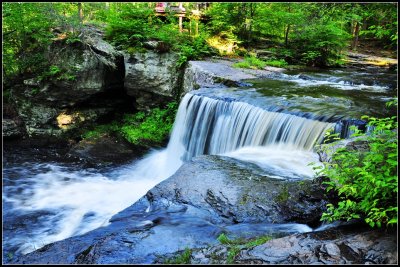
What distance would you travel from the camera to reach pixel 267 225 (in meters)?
5.09

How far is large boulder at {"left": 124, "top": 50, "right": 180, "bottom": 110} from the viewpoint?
44.0 feet

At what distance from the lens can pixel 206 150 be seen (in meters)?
9.88

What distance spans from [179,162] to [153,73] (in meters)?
4.48

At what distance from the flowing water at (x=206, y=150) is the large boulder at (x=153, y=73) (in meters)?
2.66

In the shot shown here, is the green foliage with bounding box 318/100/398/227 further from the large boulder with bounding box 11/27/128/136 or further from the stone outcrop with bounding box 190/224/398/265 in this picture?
the large boulder with bounding box 11/27/128/136

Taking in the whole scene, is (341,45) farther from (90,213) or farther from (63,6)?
(90,213)

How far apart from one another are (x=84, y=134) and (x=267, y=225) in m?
10.4

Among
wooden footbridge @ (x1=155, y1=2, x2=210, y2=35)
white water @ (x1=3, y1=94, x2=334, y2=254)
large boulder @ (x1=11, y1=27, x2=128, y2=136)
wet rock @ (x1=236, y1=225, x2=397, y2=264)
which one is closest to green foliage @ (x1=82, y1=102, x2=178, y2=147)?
large boulder @ (x1=11, y1=27, x2=128, y2=136)

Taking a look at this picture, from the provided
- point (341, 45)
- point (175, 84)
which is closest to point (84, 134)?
point (175, 84)

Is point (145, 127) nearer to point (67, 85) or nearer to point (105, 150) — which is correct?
point (105, 150)

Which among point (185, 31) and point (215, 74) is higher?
point (185, 31)

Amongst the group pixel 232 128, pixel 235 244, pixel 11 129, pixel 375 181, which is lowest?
pixel 11 129

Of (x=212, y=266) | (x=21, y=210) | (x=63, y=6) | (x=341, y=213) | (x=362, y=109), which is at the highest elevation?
(x=63, y=6)

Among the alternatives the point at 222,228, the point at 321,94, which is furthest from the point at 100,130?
the point at 222,228
